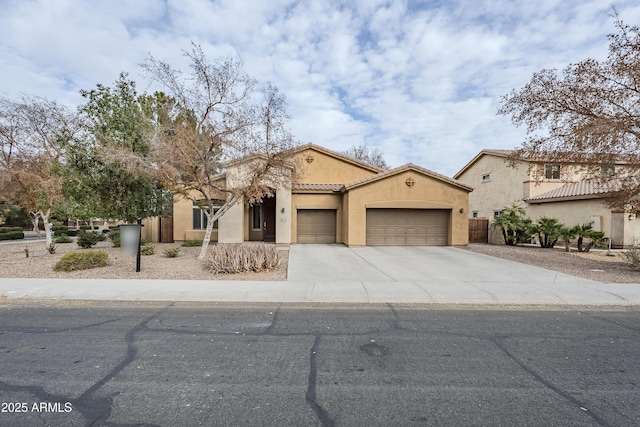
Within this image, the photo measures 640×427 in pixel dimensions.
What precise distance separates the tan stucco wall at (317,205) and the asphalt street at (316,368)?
13.4 meters

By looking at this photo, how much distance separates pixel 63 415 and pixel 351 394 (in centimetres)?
280

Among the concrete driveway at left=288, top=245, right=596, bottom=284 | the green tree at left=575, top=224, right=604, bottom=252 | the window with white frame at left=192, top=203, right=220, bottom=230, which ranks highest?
the window with white frame at left=192, top=203, right=220, bottom=230

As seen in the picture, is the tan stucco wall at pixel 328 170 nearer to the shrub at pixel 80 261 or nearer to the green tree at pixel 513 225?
the green tree at pixel 513 225

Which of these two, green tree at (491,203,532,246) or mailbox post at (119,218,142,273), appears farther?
green tree at (491,203,532,246)

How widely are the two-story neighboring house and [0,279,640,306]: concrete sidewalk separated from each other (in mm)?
6614

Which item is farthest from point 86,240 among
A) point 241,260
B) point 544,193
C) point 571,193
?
point 544,193

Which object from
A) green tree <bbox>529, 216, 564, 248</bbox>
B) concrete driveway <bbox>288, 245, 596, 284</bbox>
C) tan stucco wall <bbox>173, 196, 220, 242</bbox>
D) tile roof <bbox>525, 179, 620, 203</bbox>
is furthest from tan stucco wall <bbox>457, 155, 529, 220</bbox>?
tan stucco wall <bbox>173, 196, 220, 242</bbox>

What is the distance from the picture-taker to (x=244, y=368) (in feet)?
13.4

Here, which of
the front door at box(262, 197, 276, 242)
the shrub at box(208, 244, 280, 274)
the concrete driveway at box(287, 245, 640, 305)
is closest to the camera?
the concrete driveway at box(287, 245, 640, 305)

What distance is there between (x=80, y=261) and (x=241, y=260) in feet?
17.3

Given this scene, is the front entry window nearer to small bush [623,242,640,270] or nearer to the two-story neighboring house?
the two-story neighboring house

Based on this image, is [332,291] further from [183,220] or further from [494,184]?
[494,184]

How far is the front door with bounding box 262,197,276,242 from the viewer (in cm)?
2077

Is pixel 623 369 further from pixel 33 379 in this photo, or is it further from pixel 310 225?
pixel 310 225
